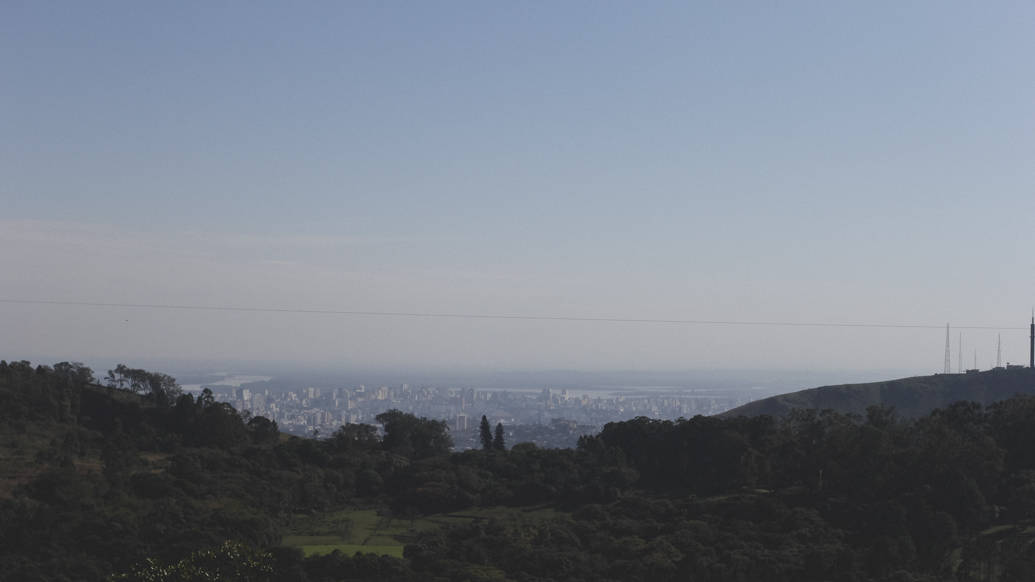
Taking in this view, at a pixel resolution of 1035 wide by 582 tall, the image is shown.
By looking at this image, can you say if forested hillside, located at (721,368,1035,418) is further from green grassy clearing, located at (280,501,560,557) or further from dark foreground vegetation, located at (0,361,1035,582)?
green grassy clearing, located at (280,501,560,557)

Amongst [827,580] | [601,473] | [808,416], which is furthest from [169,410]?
[827,580]

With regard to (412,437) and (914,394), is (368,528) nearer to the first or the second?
(412,437)

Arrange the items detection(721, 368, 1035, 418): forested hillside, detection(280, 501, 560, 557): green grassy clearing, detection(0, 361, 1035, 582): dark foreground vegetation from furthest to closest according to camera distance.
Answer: detection(721, 368, 1035, 418): forested hillside < detection(280, 501, 560, 557): green grassy clearing < detection(0, 361, 1035, 582): dark foreground vegetation

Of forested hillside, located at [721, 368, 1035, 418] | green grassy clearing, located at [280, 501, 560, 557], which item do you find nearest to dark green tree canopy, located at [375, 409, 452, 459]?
green grassy clearing, located at [280, 501, 560, 557]

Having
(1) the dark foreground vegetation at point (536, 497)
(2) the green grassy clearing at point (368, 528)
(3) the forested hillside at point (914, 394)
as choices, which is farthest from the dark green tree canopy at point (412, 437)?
(3) the forested hillside at point (914, 394)

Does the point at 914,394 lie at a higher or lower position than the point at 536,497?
higher

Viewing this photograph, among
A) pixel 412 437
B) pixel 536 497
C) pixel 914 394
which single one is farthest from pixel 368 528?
pixel 914 394

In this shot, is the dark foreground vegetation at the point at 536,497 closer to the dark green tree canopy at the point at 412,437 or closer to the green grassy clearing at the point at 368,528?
the green grassy clearing at the point at 368,528

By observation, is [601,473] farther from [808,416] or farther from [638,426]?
[808,416]

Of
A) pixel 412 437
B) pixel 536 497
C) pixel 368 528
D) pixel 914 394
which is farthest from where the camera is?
pixel 914 394
